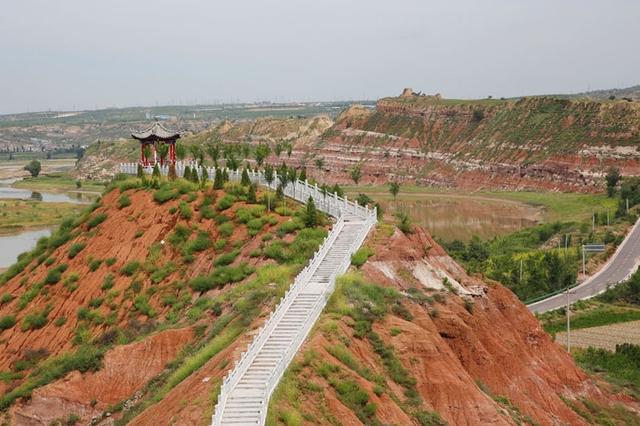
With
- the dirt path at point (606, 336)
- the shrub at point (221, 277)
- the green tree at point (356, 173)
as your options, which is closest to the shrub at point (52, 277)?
the shrub at point (221, 277)

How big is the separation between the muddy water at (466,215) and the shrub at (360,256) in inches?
2205

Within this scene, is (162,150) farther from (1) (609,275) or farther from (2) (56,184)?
(2) (56,184)

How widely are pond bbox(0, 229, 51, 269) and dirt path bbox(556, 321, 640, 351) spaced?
42917 millimetres

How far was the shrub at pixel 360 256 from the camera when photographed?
2661 centimetres

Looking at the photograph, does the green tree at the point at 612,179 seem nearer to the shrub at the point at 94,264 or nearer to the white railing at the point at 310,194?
the white railing at the point at 310,194

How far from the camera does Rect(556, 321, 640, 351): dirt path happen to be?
4691cm

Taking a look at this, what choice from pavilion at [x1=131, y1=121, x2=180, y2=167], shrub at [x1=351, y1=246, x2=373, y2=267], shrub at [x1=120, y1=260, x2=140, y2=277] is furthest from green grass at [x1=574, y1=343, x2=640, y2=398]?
pavilion at [x1=131, y1=121, x2=180, y2=167]

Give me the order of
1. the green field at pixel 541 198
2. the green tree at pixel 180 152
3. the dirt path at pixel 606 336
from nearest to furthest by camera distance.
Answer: the dirt path at pixel 606 336
the green tree at pixel 180 152
the green field at pixel 541 198

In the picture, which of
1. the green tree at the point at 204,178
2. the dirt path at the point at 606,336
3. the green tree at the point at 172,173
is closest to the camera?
the green tree at the point at 204,178

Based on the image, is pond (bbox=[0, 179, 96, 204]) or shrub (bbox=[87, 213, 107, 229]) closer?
shrub (bbox=[87, 213, 107, 229])

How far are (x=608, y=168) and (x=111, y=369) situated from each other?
319 ft

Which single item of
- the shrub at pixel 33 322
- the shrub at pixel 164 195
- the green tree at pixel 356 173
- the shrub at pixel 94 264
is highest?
the shrub at pixel 164 195

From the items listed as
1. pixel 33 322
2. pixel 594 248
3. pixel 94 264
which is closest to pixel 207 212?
pixel 94 264

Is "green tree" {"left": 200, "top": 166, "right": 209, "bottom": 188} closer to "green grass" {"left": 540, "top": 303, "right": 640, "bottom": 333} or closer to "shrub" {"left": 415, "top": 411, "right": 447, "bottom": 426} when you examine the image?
"shrub" {"left": 415, "top": 411, "right": 447, "bottom": 426}
